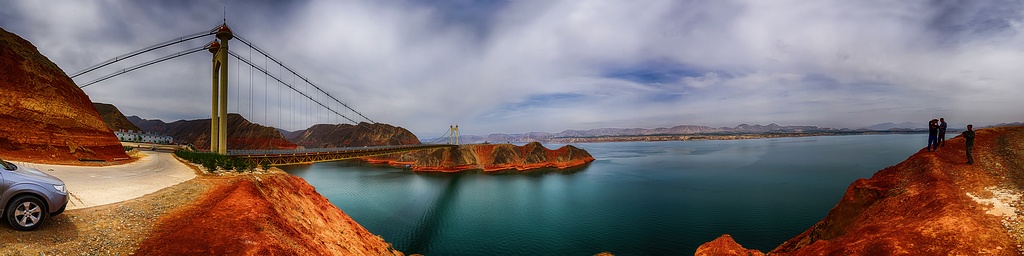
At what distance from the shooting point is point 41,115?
19.3 m

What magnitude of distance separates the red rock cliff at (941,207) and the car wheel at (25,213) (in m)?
23.5

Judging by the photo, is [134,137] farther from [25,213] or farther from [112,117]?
[25,213]

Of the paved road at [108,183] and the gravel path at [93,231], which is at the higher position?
the paved road at [108,183]

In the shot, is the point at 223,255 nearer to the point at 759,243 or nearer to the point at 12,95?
the point at 12,95

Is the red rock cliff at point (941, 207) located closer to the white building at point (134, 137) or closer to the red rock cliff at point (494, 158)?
the red rock cliff at point (494, 158)

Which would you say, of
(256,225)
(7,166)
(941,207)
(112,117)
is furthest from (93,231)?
(112,117)

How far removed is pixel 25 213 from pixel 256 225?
460 cm

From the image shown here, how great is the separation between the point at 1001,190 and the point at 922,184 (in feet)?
6.89

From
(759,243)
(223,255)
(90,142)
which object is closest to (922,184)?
(759,243)

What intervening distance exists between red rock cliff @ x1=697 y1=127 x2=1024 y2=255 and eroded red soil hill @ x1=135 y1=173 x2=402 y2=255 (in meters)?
20.5

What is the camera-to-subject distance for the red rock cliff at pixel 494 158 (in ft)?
283

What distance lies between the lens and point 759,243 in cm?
2398

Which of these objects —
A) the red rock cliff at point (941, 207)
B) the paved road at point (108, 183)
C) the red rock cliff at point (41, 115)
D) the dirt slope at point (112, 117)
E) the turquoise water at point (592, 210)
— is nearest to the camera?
the paved road at point (108, 183)

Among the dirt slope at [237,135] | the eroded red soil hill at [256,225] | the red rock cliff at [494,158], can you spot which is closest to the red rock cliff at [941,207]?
the eroded red soil hill at [256,225]
